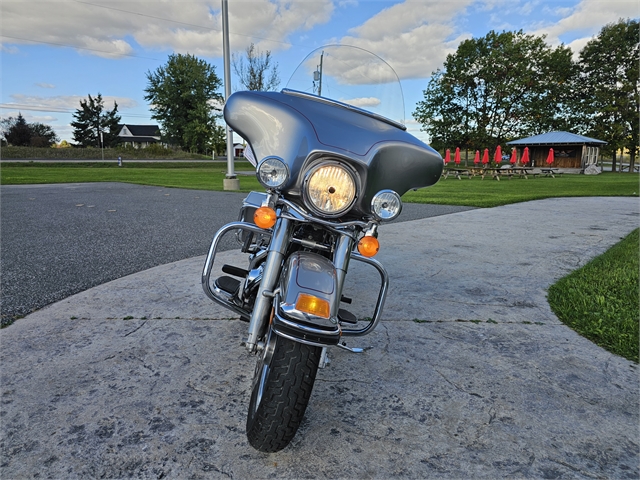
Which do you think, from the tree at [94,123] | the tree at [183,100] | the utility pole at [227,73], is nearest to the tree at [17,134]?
the tree at [94,123]

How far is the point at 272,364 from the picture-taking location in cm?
139

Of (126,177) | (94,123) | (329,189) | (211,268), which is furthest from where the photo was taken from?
(94,123)

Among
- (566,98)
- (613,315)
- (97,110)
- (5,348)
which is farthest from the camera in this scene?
(97,110)

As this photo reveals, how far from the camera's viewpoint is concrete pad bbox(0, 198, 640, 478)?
1.41 meters

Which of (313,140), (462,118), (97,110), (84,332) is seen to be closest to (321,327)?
(313,140)

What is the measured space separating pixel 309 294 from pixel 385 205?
44 cm

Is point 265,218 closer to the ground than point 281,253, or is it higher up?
higher up

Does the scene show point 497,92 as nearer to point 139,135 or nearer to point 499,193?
point 499,193

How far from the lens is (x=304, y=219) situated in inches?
61.5

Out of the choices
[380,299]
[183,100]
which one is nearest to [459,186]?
[380,299]

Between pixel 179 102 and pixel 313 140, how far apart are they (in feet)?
171

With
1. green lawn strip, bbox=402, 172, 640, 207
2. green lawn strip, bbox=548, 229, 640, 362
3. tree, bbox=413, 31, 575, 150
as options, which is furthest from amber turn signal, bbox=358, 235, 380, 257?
tree, bbox=413, 31, 575, 150

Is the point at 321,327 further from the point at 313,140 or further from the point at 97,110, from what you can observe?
the point at 97,110

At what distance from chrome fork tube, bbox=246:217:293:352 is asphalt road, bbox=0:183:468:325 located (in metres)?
1.81
